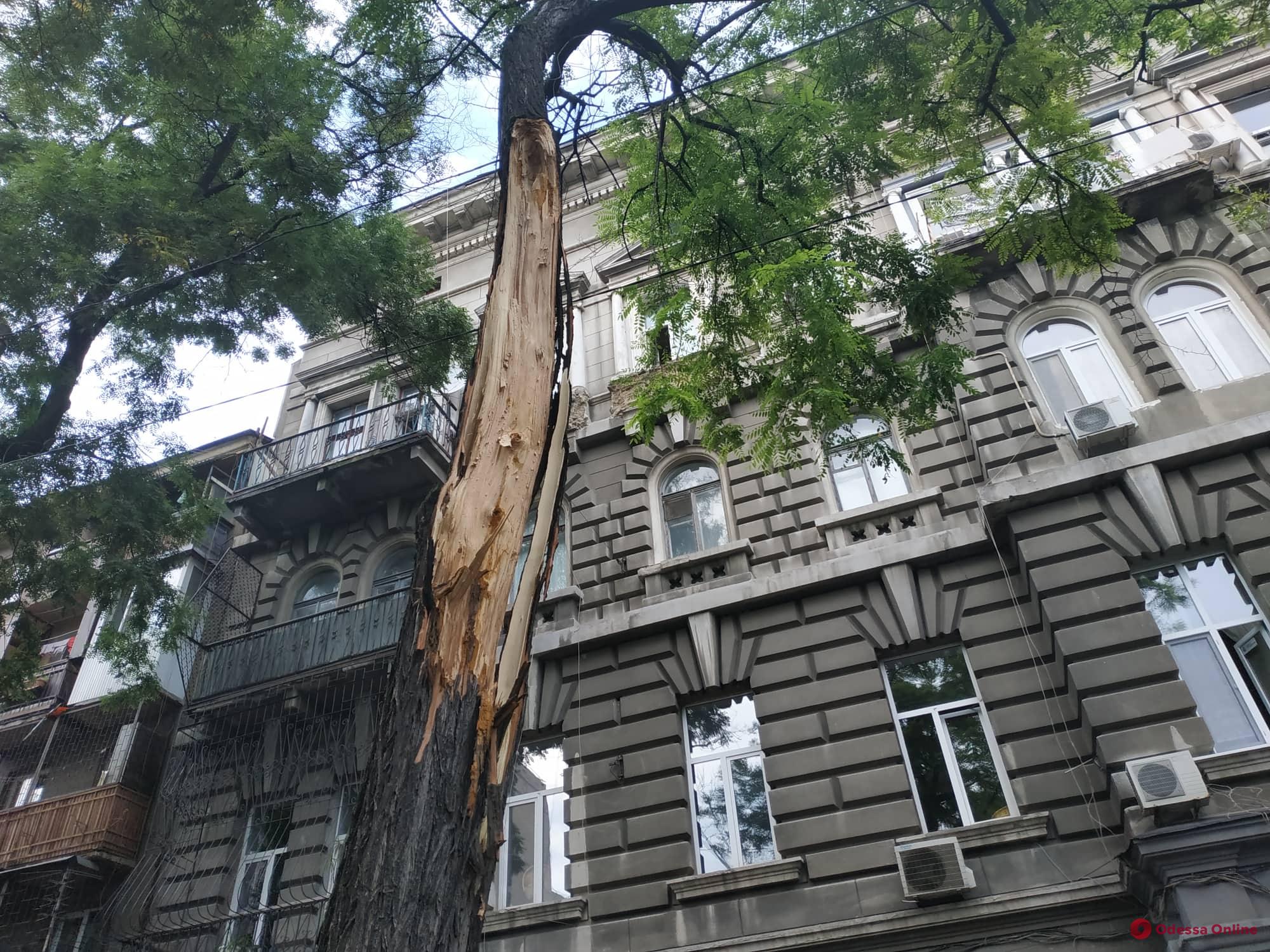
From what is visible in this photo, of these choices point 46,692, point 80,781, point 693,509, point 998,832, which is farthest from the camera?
point 46,692

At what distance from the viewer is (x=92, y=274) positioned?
10062 millimetres

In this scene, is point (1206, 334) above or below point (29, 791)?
above

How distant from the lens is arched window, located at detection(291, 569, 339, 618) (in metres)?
14.2

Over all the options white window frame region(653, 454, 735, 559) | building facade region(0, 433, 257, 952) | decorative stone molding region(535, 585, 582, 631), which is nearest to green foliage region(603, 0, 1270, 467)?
white window frame region(653, 454, 735, 559)

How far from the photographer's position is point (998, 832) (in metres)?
7.91

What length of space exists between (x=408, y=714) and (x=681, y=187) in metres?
7.07

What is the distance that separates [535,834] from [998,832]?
16.2 ft

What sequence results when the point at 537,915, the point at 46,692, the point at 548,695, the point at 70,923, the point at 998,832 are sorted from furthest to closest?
the point at 46,692
the point at 70,923
the point at 548,695
the point at 537,915
the point at 998,832

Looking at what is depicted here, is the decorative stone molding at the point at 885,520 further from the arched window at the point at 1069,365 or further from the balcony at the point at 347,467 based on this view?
the balcony at the point at 347,467

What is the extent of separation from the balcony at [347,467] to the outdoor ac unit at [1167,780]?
9.89 meters

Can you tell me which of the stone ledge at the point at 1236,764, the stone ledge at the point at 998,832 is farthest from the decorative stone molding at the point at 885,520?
the stone ledge at the point at 1236,764

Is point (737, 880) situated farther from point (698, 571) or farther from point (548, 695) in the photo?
point (698, 571)

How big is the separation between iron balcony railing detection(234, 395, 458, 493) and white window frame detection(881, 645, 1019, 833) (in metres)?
8.19

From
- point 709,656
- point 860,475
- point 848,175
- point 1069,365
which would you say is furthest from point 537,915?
point 1069,365
